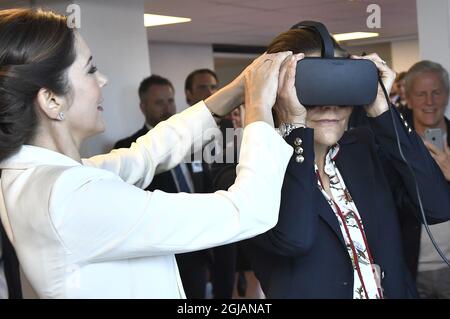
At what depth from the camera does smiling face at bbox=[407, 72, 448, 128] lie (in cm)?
248

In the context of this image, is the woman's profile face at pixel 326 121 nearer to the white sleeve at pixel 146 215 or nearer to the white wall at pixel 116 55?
the white sleeve at pixel 146 215

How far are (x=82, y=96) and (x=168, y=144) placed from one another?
1.19 ft

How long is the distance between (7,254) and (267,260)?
24.2 inches

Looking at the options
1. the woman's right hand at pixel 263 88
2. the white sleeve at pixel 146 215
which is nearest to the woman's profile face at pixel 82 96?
the white sleeve at pixel 146 215

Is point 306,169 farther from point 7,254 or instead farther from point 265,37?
point 265,37

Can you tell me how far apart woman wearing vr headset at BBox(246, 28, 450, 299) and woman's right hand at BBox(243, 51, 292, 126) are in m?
0.03

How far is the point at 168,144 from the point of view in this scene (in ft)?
4.59

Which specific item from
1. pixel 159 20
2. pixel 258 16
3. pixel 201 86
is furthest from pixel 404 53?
pixel 201 86

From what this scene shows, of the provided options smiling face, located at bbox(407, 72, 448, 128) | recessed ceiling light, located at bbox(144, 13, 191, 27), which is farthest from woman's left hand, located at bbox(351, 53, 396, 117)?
recessed ceiling light, located at bbox(144, 13, 191, 27)

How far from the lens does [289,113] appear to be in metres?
1.11

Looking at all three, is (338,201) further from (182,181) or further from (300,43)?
(182,181)

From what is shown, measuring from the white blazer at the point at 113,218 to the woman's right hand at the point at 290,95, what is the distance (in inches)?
3.8

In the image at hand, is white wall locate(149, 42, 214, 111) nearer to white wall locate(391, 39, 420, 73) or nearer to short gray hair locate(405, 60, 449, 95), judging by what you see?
white wall locate(391, 39, 420, 73)
